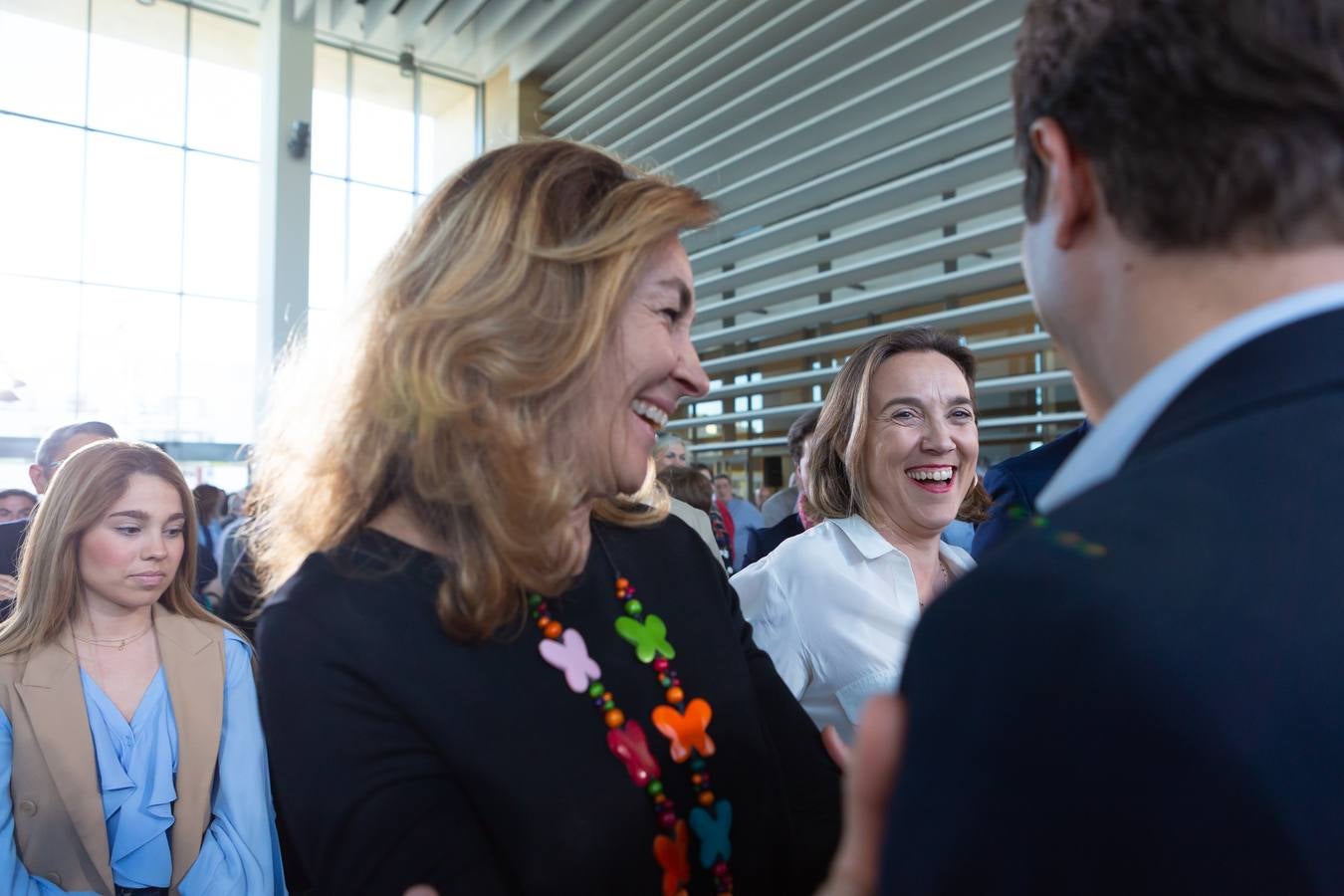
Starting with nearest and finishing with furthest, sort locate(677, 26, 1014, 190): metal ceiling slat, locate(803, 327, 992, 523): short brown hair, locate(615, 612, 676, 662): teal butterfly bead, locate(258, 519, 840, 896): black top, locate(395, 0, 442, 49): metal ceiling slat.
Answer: locate(258, 519, 840, 896): black top → locate(615, 612, 676, 662): teal butterfly bead → locate(803, 327, 992, 523): short brown hair → locate(677, 26, 1014, 190): metal ceiling slat → locate(395, 0, 442, 49): metal ceiling slat

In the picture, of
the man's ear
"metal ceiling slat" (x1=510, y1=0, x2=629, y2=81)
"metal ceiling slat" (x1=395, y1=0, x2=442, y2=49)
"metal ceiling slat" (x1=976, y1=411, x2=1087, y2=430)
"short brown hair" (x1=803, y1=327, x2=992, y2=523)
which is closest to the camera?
the man's ear

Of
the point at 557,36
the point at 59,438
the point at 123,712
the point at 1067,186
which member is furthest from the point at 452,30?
the point at 1067,186

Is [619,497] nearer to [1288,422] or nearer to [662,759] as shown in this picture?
[662,759]

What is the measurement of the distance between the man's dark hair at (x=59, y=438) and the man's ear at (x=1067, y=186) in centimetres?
355

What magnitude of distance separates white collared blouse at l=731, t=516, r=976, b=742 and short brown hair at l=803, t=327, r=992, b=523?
0.14m

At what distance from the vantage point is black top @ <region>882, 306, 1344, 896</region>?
456mm

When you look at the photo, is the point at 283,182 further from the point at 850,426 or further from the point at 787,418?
the point at 850,426

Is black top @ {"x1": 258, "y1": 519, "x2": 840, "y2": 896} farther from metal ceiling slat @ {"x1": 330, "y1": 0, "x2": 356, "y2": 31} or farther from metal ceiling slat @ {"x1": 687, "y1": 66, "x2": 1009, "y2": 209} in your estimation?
metal ceiling slat @ {"x1": 330, "y1": 0, "x2": 356, "y2": 31}

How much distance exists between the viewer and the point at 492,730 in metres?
1.05

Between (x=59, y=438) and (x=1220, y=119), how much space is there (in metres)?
3.87

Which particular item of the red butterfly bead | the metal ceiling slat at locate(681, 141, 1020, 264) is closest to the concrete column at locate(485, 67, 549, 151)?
the metal ceiling slat at locate(681, 141, 1020, 264)

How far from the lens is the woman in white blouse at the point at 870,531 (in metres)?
1.99

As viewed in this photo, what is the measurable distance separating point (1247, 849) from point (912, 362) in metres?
1.97

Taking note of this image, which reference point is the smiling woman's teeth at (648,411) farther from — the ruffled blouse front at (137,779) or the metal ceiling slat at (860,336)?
the metal ceiling slat at (860,336)
